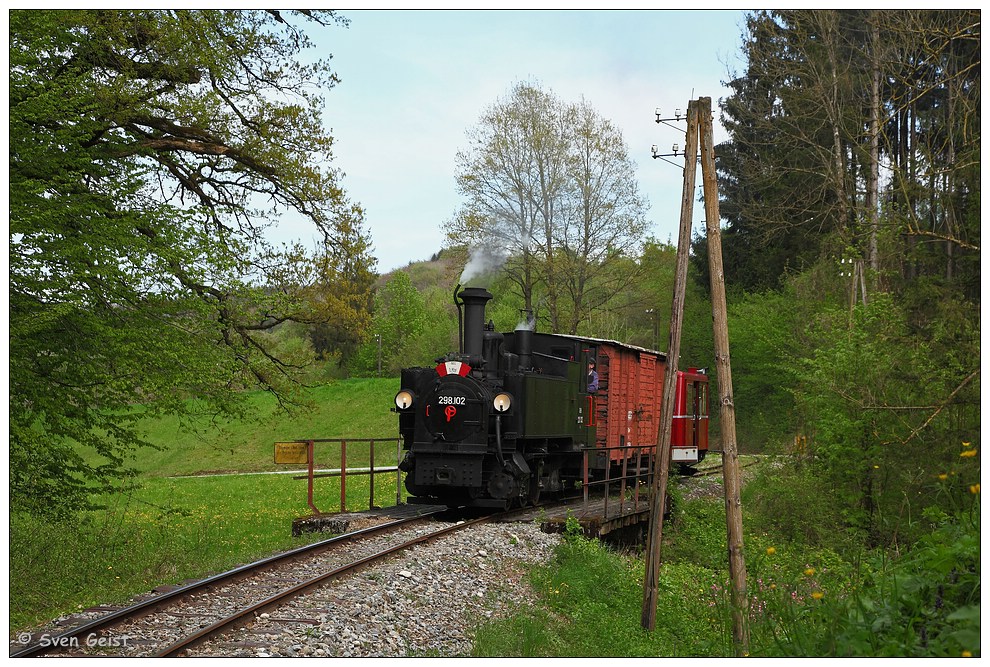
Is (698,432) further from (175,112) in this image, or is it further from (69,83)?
(69,83)

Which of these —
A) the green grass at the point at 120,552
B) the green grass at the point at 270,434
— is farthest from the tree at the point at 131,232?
the green grass at the point at 270,434

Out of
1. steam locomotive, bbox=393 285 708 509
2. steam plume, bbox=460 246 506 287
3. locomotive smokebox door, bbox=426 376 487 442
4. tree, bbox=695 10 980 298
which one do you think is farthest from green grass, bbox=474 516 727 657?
steam plume, bbox=460 246 506 287

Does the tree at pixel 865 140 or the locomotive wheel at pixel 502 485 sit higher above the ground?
the tree at pixel 865 140

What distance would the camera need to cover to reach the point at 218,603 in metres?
7.52

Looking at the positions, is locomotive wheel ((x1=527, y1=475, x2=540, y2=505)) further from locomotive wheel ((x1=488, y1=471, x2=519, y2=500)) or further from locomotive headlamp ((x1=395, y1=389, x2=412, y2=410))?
locomotive headlamp ((x1=395, y1=389, x2=412, y2=410))

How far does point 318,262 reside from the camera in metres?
14.0

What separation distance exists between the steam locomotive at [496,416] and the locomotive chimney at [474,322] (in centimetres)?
2

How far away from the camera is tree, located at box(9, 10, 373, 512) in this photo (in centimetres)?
872

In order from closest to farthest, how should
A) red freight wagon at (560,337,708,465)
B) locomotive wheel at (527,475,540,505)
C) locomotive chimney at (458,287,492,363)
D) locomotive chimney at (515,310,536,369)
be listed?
locomotive chimney at (458,287,492,363) < locomotive wheel at (527,475,540,505) < locomotive chimney at (515,310,536,369) < red freight wagon at (560,337,708,465)

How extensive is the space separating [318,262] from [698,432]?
37.0 ft

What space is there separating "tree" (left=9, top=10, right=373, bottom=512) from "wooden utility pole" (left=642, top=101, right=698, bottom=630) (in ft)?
Answer: 19.2

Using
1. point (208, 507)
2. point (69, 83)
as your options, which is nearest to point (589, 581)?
point (69, 83)

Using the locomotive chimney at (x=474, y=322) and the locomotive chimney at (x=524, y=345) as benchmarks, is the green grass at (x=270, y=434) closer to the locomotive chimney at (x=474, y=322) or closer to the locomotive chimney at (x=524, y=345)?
the locomotive chimney at (x=524, y=345)

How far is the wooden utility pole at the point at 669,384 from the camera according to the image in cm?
809
